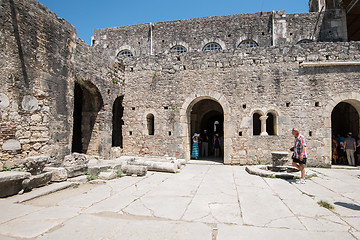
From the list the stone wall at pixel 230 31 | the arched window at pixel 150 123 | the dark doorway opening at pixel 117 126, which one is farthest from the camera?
the stone wall at pixel 230 31

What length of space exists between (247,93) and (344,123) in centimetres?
647

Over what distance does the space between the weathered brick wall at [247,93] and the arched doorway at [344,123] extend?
5.03ft

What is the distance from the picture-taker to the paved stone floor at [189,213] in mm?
2865

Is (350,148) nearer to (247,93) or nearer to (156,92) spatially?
(247,93)

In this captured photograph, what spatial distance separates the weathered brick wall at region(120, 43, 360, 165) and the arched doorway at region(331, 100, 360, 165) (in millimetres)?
1533

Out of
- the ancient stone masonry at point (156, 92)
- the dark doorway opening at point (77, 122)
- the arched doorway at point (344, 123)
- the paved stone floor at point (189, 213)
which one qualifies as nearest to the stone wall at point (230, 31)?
the ancient stone masonry at point (156, 92)

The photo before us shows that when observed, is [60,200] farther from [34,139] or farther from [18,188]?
[34,139]

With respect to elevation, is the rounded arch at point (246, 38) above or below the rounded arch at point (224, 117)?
above

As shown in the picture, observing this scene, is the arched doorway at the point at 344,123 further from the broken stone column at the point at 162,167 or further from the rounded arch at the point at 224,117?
the broken stone column at the point at 162,167

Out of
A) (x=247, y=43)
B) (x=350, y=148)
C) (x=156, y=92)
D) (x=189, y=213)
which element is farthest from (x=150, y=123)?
(x=247, y=43)

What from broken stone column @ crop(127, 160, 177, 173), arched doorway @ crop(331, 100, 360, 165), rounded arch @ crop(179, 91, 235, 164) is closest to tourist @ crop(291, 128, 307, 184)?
rounded arch @ crop(179, 91, 235, 164)

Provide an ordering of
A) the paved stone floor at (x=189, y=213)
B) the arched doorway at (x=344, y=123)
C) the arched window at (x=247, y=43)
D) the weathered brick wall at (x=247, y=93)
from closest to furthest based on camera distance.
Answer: the paved stone floor at (x=189, y=213), the weathered brick wall at (x=247, y=93), the arched doorway at (x=344, y=123), the arched window at (x=247, y=43)

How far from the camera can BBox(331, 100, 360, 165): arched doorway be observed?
9.74 meters

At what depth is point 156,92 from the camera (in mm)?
10242
